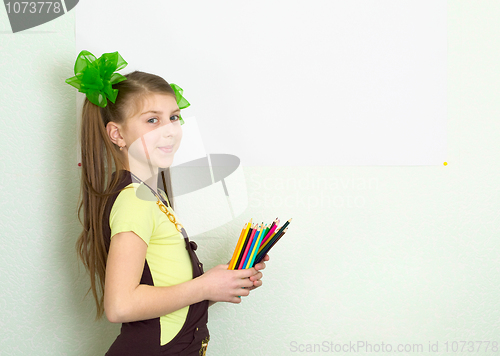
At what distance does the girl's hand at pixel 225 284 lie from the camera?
24.2 inches

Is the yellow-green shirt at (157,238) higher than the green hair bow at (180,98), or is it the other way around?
the green hair bow at (180,98)

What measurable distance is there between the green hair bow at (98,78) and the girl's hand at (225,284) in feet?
1.24

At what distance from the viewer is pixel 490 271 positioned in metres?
0.85

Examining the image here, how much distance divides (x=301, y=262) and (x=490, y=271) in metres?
0.45

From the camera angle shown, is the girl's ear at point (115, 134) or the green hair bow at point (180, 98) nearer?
the girl's ear at point (115, 134)

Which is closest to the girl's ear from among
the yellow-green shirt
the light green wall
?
the yellow-green shirt

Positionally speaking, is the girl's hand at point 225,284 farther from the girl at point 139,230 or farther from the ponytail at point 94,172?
the ponytail at point 94,172

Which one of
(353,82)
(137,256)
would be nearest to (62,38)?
(137,256)

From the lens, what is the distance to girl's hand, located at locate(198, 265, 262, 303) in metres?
0.61

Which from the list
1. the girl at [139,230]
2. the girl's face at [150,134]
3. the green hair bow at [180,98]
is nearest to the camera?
the girl at [139,230]

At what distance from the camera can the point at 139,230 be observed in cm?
56

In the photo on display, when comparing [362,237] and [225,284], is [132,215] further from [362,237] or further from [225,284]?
[362,237]

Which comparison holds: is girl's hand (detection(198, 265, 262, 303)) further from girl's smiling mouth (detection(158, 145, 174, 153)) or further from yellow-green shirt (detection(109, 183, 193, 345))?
girl's smiling mouth (detection(158, 145, 174, 153))

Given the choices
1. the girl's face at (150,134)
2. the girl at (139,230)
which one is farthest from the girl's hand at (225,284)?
the girl's face at (150,134)
